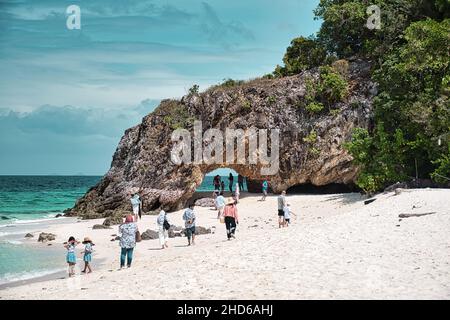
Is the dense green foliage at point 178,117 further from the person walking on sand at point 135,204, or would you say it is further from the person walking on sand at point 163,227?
the person walking on sand at point 163,227

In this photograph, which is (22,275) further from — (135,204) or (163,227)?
(135,204)

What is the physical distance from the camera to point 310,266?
1159 cm

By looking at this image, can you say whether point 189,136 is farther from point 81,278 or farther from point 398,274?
point 398,274

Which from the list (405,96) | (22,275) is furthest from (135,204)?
(405,96)

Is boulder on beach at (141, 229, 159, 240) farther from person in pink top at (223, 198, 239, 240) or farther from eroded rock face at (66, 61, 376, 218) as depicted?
eroded rock face at (66, 61, 376, 218)

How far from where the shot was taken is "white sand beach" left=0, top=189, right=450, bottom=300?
9.88m

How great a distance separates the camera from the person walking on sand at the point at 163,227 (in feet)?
60.7

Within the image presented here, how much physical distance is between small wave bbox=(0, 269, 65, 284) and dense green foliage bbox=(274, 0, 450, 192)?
16.9 meters

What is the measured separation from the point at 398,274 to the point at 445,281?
968 millimetres

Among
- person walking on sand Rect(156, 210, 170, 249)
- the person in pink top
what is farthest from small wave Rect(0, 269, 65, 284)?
the person in pink top

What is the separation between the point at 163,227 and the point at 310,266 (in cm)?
844

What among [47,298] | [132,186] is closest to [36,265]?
[47,298]

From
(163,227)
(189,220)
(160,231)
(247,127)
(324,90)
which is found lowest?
(160,231)

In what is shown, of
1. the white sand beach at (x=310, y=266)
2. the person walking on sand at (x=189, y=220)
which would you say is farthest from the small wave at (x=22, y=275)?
the person walking on sand at (x=189, y=220)
